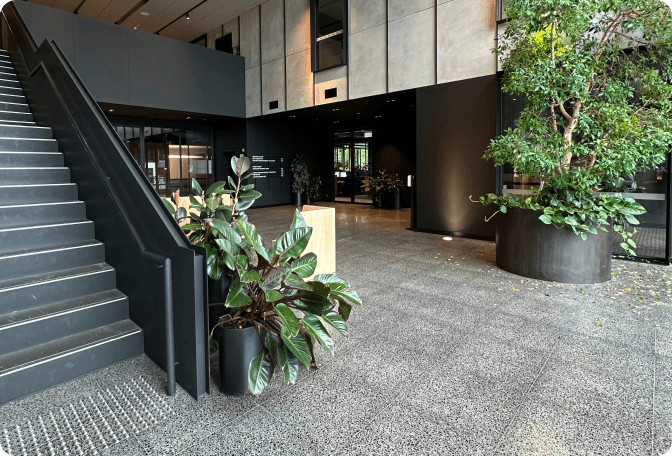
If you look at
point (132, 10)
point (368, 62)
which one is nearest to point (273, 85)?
point (368, 62)

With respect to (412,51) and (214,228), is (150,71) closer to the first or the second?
(412,51)

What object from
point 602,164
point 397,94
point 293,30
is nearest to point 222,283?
point 602,164

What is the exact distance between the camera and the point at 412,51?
338 inches

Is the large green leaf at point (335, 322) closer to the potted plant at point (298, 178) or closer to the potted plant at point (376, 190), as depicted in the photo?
A: the potted plant at point (376, 190)

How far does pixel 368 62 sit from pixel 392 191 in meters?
4.93

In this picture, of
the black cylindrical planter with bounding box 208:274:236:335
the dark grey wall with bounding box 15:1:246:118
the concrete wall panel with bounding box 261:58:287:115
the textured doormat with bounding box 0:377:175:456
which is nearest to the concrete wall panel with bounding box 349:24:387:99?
the concrete wall panel with bounding box 261:58:287:115

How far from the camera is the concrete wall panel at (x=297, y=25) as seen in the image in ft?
37.0

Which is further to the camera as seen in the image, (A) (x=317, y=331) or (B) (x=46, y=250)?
(B) (x=46, y=250)

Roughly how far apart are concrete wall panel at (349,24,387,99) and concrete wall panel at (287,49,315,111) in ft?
5.53

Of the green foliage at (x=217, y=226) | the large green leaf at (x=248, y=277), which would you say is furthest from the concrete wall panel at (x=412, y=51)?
the large green leaf at (x=248, y=277)

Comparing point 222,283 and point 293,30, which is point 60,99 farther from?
point 293,30

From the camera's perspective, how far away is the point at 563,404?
2281 mm

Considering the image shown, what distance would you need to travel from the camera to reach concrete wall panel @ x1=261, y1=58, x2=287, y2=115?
39.8ft

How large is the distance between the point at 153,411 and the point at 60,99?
355cm
